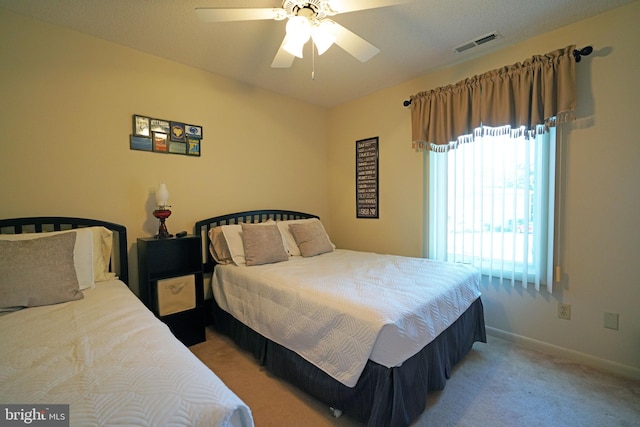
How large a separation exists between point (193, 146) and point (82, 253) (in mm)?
1305

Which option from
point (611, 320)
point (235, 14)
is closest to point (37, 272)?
point (235, 14)

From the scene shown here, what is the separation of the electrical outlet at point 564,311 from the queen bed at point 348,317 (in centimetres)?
60

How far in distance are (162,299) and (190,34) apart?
2.14 m

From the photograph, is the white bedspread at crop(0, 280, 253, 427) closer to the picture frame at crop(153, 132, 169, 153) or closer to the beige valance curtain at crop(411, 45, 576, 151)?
the picture frame at crop(153, 132, 169, 153)

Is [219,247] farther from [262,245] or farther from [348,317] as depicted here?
[348,317]

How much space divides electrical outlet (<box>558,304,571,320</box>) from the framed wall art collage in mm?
3478

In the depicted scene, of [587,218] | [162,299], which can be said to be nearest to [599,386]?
[587,218]

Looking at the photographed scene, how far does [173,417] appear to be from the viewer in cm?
69

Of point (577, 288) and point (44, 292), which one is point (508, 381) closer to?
point (577, 288)

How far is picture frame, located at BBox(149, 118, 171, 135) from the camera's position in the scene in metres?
2.40

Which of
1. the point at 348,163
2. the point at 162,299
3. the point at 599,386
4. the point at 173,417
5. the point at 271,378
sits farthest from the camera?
the point at 348,163

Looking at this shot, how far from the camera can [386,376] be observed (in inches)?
51.0

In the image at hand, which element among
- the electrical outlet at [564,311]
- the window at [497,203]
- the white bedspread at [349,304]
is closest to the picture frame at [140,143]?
the white bedspread at [349,304]

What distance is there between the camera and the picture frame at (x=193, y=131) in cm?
259
